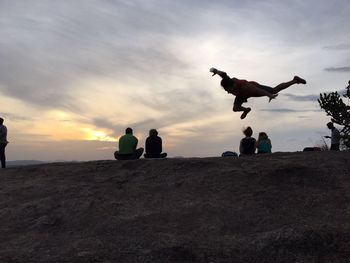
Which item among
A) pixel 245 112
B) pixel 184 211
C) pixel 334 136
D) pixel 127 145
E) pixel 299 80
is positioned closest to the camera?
pixel 184 211

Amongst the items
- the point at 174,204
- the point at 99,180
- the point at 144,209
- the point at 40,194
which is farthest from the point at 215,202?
the point at 40,194

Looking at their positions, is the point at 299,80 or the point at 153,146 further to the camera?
the point at 153,146

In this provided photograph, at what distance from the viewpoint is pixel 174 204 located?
1000 cm

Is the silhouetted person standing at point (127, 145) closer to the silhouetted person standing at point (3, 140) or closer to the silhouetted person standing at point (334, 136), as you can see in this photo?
the silhouetted person standing at point (3, 140)

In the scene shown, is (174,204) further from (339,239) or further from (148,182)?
(339,239)

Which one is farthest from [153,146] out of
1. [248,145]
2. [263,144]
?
[263,144]

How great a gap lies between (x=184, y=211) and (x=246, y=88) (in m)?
→ 3.63

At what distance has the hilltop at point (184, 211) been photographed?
8.07 m

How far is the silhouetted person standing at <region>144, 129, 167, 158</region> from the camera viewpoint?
14336 mm

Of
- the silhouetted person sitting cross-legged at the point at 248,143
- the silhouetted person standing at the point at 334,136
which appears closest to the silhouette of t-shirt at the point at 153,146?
the silhouetted person sitting cross-legged at the point at 248,143

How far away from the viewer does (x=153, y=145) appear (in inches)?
564

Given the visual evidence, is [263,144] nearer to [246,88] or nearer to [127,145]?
[246,88]

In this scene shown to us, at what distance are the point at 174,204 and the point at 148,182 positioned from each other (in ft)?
5.10

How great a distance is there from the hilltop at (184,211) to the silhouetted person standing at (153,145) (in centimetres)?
149
